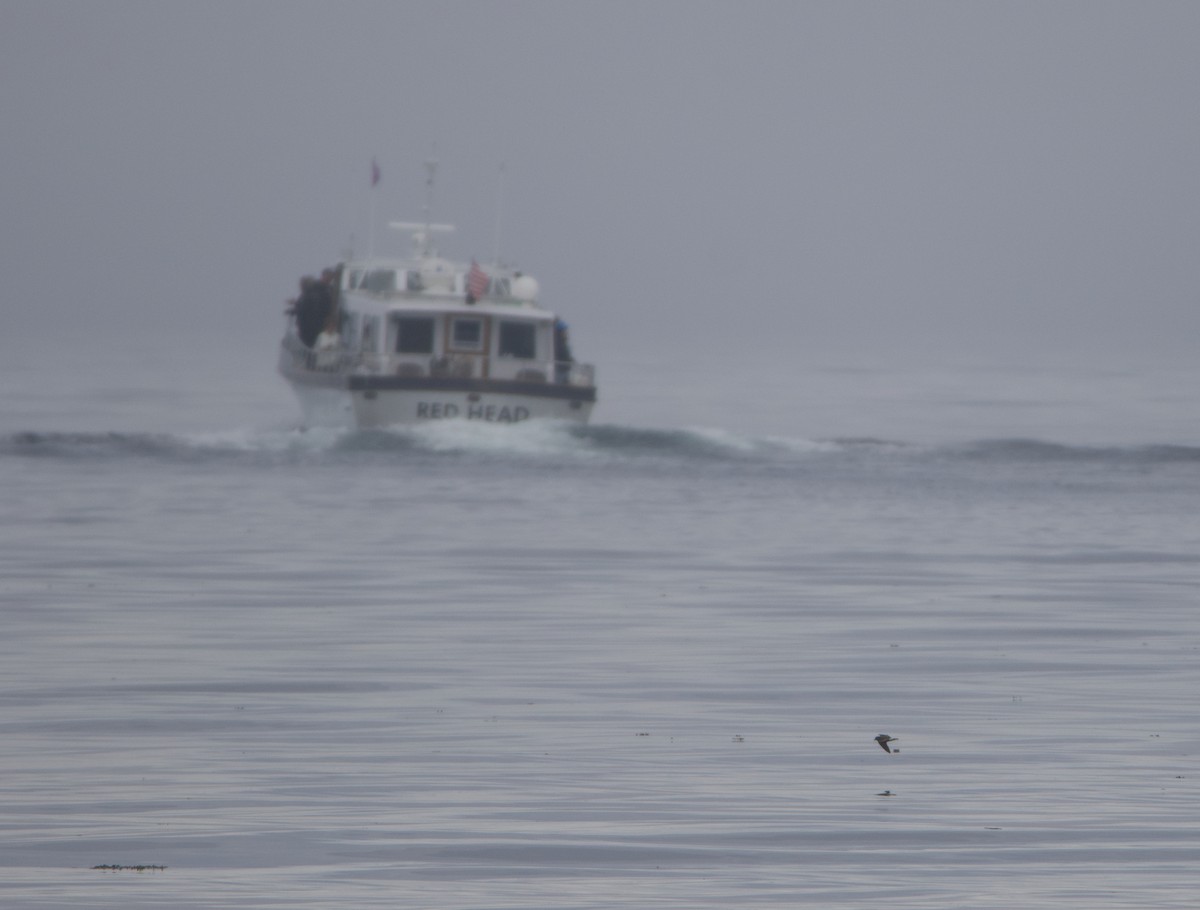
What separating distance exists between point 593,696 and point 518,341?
88.9 ft

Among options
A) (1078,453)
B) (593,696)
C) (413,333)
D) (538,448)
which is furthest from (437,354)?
(593,696)

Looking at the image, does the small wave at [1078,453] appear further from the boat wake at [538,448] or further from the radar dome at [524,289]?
the radar dome at [524,289]

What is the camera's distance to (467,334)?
38.7 metres

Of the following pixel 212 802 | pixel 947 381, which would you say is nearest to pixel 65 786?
pixel 212 802

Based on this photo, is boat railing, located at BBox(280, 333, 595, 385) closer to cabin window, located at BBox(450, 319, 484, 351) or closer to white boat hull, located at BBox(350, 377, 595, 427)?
cabin window, located at BBox(450, 319, 484, 351)

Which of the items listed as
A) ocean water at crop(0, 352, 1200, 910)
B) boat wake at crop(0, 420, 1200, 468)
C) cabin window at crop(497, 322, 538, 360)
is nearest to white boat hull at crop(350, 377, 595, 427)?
boat wake at crop(0, 420, 1200, 468)

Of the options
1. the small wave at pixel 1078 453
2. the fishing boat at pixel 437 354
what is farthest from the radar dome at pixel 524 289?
the small wave at pixel 1078 453

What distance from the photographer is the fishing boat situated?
123 feet

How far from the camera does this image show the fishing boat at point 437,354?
37.4m

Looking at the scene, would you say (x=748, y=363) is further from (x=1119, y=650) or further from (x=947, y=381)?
(x=1119, y=650)

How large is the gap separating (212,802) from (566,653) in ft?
16.9

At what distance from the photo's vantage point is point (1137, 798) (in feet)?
29.7

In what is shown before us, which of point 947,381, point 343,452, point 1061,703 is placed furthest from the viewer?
point 947,381

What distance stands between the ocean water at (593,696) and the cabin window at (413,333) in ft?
27.8
